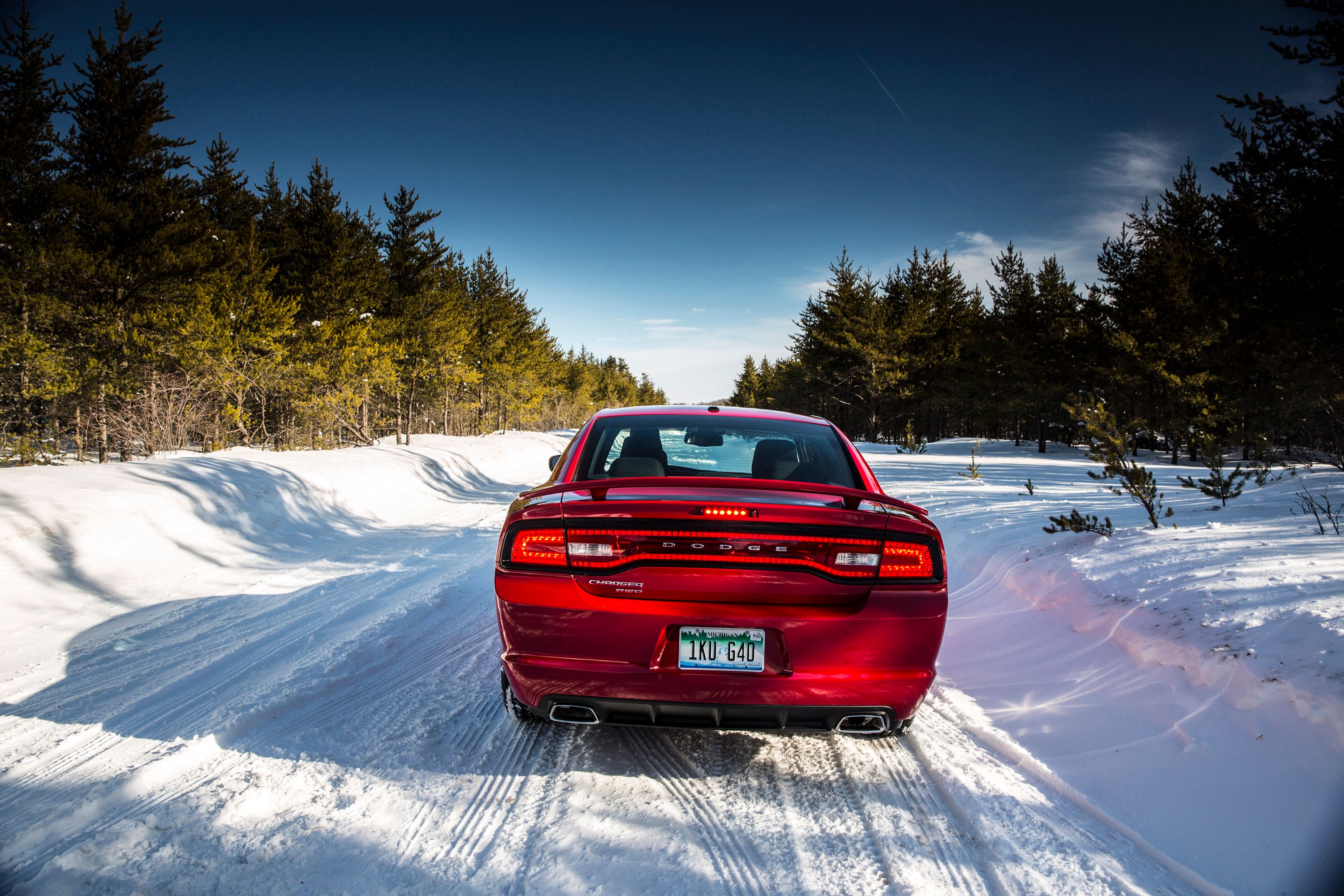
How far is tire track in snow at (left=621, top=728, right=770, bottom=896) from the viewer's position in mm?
1818

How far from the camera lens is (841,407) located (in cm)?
4953

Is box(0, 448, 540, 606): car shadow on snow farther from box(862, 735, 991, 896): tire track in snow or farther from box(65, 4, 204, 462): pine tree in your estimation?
box(65, 4, 204, 462): pine tree

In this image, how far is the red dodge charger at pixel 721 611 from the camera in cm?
211

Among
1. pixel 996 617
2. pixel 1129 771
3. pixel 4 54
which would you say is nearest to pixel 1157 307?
pixel 996 617

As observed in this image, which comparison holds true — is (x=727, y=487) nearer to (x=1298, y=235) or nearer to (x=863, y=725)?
(x=863, y=725)

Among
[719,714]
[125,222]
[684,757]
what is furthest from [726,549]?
[125,222]

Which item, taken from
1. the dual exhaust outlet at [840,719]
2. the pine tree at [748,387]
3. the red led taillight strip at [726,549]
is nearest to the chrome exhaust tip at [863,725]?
the dual exhaust outlet at [840,719]

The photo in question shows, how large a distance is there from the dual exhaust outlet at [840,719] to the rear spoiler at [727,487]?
0.77 metres

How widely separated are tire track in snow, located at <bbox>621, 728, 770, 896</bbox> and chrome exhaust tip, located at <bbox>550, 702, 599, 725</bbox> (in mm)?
438

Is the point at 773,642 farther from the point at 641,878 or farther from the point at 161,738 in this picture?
the point at 161,738

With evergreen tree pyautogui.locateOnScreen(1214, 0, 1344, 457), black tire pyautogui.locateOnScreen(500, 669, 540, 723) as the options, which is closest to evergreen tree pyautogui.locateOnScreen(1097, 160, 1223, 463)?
evergreen tree pyautogui.locateOnScreen(1214, 0, 1344, 457)

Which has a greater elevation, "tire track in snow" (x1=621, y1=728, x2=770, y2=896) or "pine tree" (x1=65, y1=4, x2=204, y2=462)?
"pine tree" (x1=65, y1=4, x2=204, y2=462)

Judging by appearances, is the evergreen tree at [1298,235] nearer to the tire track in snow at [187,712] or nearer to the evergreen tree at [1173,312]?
the evergreen tree at [1173,312]

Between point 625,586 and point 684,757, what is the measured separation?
37.5 inches
